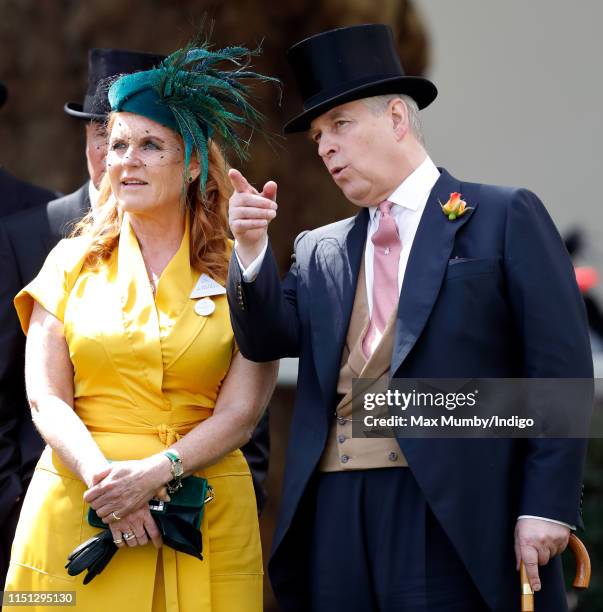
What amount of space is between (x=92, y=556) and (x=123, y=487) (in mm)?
209

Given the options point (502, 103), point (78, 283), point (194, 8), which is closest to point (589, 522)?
point (502, 103)

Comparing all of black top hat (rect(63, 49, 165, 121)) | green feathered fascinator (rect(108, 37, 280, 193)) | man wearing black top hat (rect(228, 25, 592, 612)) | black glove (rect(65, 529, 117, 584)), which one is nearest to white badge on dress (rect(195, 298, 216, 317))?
man wearing black top hat (rect(228, 25, 592, 612))

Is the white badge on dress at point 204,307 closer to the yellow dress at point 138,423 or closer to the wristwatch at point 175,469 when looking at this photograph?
the yellow dress at point 138,423

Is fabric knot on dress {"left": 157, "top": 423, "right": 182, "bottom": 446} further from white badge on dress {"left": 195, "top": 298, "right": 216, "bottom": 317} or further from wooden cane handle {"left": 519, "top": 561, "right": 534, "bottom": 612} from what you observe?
wooden cane handle {"left": 519, "top": 561, "right": 534, "bottom": 612}

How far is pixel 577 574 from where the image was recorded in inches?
143

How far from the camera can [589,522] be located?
258 inches

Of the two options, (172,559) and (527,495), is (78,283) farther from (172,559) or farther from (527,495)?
(527,495)

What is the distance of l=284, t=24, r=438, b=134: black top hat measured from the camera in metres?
3.87

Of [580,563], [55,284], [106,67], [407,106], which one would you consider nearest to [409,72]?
[106,67]

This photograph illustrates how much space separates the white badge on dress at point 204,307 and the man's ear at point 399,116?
2.39 ft

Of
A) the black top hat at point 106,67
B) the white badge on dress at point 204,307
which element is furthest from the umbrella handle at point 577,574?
the black top hat at point 106,67

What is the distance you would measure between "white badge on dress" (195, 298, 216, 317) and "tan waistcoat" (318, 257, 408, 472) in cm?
45

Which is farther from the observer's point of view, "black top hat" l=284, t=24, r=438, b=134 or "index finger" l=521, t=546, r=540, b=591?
"black top hat" l=284, t=24, r=438, b=134

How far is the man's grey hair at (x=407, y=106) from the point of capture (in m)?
3.88
